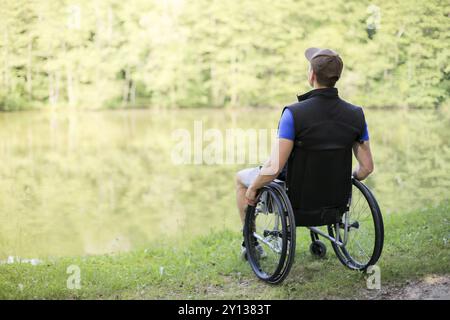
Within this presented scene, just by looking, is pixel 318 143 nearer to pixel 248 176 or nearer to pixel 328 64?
pixel 328 64

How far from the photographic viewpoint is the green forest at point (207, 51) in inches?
871

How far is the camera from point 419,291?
2658mm

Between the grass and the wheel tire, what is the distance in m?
0.03

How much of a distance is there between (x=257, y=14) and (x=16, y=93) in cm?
1000

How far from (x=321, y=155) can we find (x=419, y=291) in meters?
0.72

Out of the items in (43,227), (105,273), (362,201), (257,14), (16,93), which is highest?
(257,14)

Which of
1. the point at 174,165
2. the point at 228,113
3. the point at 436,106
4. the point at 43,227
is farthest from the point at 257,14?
the point at 43,227

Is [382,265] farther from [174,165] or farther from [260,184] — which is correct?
[174,165]

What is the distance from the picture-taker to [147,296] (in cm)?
279

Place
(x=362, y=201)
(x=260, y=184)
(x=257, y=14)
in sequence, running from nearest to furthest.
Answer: (x=260, y=184)
(x=362, y=201)
(x=257, y=14)

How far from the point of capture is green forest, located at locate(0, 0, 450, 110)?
22125mm

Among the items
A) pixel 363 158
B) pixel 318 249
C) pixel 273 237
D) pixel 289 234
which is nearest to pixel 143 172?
pixel 318 249

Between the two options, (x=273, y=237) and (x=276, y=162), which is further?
(x=273, y=237)

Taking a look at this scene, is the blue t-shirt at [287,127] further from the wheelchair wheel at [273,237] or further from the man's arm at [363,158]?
the man's arm at [363,158]
